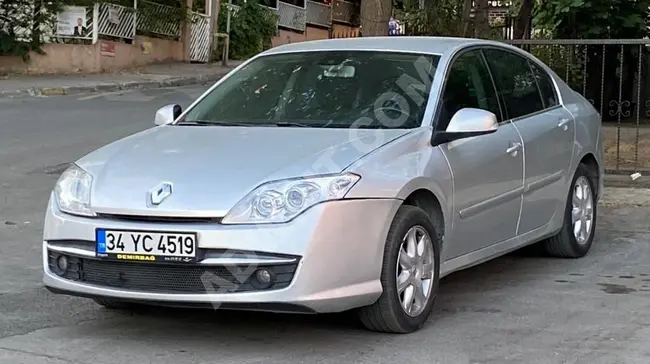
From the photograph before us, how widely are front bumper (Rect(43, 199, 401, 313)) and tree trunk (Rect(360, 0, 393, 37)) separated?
19.4 feet

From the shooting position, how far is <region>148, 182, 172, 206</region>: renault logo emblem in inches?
185

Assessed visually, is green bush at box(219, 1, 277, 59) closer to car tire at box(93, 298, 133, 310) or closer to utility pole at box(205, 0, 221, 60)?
utility pole at box(205, 0, 221, 60)

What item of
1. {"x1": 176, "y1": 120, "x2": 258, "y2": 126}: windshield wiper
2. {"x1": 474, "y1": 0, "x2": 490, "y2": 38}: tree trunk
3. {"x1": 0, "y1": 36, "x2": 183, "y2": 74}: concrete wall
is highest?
{"x1": 474, "y1": 0, "x2": 490, "y2": 38}: tree trunk

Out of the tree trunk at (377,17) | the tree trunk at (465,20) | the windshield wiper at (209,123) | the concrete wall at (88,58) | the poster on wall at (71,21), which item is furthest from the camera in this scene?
the poster on wall at (71,21)

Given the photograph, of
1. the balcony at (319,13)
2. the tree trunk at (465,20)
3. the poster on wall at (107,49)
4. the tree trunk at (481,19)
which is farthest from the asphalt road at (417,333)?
the balcony at (319,13)

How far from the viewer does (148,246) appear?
4.67 m

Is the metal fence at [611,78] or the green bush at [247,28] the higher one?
the green bush at [247,28]

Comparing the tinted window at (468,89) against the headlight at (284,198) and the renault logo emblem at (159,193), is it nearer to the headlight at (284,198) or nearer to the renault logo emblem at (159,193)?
the headlight at (284,198)

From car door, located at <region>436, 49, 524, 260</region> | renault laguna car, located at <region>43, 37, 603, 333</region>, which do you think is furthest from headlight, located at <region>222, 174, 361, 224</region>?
car door, located at <region>436, 49, 524, 260</region>

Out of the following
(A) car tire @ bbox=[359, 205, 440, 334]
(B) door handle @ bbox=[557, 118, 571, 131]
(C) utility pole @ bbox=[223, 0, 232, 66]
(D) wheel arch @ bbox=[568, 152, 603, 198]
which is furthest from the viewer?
(C) utility pole @ bbox=[223, 0, 232, 66]

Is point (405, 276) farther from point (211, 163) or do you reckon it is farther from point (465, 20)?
point (465, 20)

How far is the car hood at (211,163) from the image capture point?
4.70 meters

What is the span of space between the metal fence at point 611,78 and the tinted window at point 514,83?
361 cm

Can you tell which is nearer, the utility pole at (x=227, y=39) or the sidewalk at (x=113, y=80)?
the sidewalk at (x=113, y=80)
